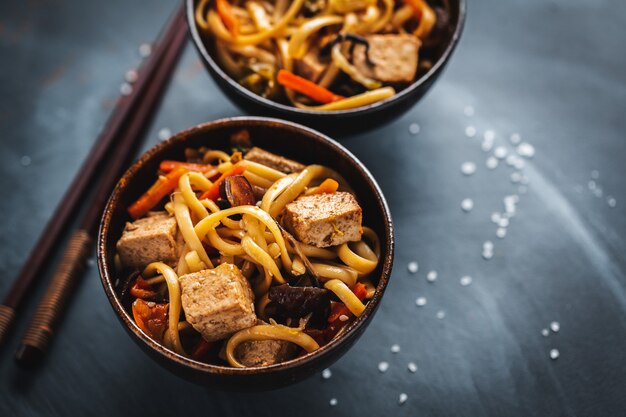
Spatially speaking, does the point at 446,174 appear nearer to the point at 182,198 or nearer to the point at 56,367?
the point at 182,198

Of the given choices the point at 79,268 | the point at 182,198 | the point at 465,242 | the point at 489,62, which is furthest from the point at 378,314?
the point at 489,62

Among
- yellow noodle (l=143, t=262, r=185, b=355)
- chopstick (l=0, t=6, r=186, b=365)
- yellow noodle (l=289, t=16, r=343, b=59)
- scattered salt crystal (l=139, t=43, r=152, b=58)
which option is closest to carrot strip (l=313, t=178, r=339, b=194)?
yellow noodle (l=143, t=262, r=185, b=355)

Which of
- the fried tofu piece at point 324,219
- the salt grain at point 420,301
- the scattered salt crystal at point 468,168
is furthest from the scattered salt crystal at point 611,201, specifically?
the fried tofu piece at point 324,219

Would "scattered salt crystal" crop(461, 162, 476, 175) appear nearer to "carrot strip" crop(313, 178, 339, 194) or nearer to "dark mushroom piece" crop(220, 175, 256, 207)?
"carrot strip" crop(313, 178, 339, 194)

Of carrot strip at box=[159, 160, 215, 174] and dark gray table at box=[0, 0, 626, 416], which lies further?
dark gray table at box=[0, 0, 626, 416]

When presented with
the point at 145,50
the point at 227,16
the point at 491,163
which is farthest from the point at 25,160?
the point at 491,163

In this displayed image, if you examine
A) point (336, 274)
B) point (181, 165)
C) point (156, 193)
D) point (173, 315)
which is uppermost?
point (336, 274)

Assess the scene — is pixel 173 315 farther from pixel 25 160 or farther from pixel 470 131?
pixel 470 131
